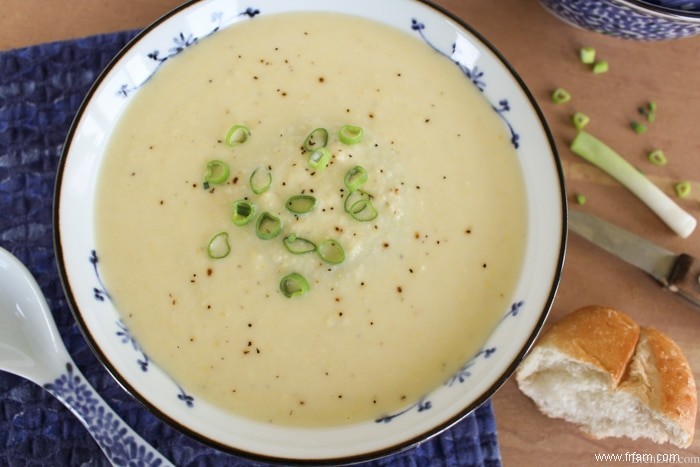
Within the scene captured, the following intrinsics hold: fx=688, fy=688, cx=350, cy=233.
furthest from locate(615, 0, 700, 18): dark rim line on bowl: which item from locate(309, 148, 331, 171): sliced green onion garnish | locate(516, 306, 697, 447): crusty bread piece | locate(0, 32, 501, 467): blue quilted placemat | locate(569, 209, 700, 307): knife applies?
locate(0, 32, 501, 467): blue quilted placemat

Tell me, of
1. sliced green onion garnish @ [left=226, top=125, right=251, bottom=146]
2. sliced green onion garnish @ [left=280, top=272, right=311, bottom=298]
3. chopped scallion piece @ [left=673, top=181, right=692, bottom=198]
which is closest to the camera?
sliced green onion garnish @ [left=280, top=272, right=311, bottom=298]

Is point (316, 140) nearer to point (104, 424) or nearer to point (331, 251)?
point (331, 251)

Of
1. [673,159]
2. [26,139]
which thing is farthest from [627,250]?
[26,139]

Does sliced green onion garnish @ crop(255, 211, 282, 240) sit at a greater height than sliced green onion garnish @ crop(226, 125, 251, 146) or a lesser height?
lesser

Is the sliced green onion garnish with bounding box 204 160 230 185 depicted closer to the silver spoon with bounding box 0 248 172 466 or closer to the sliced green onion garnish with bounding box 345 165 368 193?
the sliced green onion garnish with bounding box 345 165 368 193

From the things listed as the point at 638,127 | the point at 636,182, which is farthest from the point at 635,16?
the point at 636,182

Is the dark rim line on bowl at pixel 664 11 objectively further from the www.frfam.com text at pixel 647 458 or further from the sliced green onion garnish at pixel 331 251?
the www.frfam.com text at pixel 647 458

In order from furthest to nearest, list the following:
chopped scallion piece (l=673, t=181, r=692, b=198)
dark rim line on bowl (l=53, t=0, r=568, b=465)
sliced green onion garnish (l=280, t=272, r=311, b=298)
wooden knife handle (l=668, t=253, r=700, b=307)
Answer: chopped scallion piece (l=673, t=181, r=692, b=198)
wooden knife handle (l=668, t=253, r=700, b=307)
sliced green onion garnish (l=280, t=272, r=311, b=298)
dark rim line on bowl (l=53, t=0, r=568, b=465)
